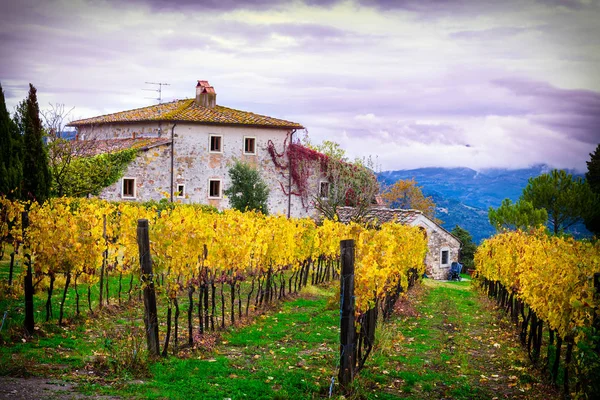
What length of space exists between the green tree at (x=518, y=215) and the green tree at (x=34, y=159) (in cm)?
2637

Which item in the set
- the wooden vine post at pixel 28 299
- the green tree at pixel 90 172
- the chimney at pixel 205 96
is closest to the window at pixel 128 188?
the green tree at pixel 90 172

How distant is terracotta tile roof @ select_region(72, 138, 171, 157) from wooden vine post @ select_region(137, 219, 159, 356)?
2196 centimetres

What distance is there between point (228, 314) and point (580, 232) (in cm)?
3470

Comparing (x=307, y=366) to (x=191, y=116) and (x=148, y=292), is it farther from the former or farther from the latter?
(x=191, y=116)

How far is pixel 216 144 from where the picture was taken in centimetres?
3231

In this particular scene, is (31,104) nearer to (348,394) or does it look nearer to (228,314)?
(228,314)

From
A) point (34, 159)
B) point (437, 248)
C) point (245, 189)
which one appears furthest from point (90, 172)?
point (437, 248)

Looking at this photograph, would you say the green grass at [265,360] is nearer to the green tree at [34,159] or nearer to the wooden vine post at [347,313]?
the wooden vine post at [347,313]

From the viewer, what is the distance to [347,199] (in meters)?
35.6

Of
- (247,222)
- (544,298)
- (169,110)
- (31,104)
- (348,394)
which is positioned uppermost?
(169,110)

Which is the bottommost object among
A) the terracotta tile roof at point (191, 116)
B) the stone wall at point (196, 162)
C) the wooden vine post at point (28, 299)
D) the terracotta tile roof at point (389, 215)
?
the wooden vine post at point (28, 299)

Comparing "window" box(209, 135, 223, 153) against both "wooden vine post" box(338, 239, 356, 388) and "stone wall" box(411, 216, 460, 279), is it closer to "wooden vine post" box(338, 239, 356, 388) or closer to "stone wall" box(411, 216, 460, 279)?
"stone wall" box(411, 216, 460, 279)

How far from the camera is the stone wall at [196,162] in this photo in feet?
96.9

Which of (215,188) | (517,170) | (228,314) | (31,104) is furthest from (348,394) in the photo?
(517,170)
